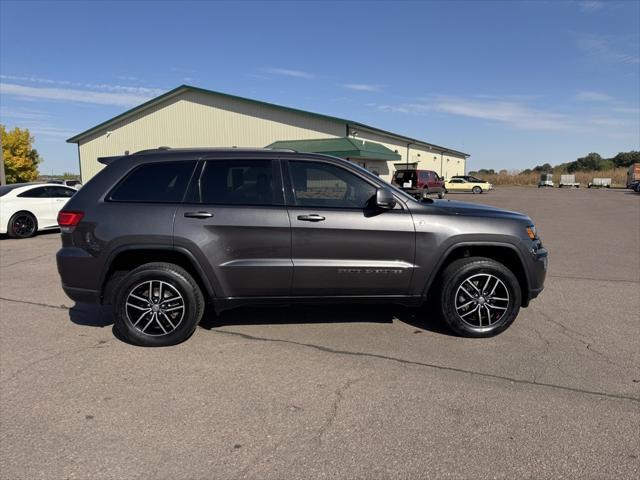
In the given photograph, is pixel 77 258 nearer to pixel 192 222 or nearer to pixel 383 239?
pixel 192 222

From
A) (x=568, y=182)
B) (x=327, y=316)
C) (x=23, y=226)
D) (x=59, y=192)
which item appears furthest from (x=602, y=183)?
(x=327, y=316)

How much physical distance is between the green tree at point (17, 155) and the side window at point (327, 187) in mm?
52570

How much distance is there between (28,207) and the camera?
38.5 ft

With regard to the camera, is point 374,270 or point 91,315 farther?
point 91,315

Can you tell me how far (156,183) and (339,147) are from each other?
26901mm

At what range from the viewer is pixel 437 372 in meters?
3.65

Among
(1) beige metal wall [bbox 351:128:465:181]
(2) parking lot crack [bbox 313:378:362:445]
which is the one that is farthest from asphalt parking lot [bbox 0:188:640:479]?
(1) beige metal wall [bbox 351:128:465:181]

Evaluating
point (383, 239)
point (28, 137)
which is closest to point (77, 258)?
point (383, 239)

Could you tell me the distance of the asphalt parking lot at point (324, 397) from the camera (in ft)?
8.30

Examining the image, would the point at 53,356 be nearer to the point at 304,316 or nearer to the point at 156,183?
the point at 156,183

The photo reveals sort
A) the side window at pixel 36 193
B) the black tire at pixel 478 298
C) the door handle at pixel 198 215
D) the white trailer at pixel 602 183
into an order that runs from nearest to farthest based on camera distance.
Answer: the door handle at pixel 198 215 → the black tire at pixel 478 298 → the side window at pixel 36 193 → the white trailer at pixel 602 183

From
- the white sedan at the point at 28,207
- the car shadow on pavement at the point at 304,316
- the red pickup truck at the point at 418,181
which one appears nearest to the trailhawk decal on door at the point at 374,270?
the car shadow on pavement at the point at 304,316

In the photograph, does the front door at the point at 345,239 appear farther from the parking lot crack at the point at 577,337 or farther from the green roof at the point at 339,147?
the green roof at the point at 339,147

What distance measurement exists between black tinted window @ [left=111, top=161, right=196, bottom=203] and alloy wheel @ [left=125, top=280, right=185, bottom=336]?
0.82 metres
